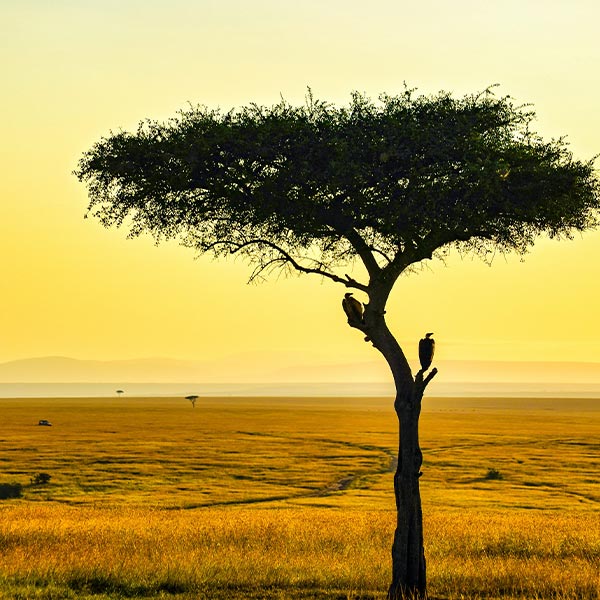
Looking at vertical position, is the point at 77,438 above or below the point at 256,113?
below

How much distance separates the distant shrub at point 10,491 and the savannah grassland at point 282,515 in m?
0.56

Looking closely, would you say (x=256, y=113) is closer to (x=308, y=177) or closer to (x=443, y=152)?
(x=308, y=177)

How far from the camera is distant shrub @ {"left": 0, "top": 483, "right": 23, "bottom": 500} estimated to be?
54.3 m

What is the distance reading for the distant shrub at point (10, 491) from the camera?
54312 millimetres

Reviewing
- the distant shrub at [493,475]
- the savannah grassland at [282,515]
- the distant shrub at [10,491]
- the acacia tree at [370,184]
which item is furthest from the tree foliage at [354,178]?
the distant shrub at [493,475]

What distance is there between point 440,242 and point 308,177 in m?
3.54

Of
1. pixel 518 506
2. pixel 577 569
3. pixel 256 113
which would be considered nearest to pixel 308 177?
pixel 256 113

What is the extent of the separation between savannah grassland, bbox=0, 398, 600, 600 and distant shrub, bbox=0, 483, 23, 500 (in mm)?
561

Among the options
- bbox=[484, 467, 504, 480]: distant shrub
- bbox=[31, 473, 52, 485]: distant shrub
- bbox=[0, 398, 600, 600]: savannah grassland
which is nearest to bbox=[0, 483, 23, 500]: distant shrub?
bbox=[0, 398, 600, 600]: savannah grassland

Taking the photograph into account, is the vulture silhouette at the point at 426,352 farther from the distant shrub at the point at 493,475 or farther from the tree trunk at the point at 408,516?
the distant shrub at the point at 493,475

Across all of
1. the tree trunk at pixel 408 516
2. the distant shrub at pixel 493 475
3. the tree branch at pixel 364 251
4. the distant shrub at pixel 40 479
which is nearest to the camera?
the tree trunk at pixel 408 516

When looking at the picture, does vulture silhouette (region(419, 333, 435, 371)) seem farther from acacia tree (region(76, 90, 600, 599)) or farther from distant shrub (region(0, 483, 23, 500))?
distant shrub (region(0, 483, 23, 500))

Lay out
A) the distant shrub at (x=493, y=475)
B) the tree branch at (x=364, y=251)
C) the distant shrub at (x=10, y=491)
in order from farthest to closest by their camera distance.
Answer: the distant shrub at (x=493, y=475) < the distant shrub at (x=10, y=491) < the tree branch at (x=364, y=251)

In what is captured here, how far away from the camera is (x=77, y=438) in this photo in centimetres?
10594
